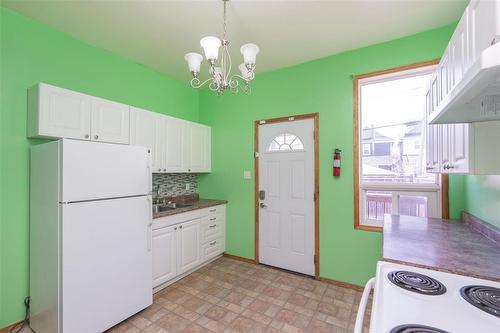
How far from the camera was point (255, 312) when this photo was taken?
2221mm

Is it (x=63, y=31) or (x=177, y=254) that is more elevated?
(x=63, y=31)

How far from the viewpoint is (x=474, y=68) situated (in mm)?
677

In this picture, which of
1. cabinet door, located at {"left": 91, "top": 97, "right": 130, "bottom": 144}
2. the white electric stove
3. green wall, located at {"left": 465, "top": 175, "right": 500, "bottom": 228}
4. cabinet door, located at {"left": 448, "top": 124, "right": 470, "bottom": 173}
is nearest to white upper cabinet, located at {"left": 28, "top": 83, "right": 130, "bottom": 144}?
cabinet door, located at {"left": 91, "top": 97, "right": 130, "bottom": 144}

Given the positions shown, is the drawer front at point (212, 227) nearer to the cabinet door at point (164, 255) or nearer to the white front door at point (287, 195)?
the cabinet door at point (164, 255)

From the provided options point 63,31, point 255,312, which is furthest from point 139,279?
point 63,31

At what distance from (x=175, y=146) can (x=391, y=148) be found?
8.73 feet

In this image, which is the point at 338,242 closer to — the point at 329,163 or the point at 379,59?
the point at 329,163

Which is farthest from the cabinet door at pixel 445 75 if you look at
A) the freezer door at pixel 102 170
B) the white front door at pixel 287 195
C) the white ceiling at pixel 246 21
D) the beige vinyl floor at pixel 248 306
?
the freezer door at pixel 102 170

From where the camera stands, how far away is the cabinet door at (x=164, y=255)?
8.23ft

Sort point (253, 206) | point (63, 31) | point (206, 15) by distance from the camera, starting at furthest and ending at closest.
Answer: point (253, 206), point (63, 31), point (206, 15)

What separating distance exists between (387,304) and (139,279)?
2087mm

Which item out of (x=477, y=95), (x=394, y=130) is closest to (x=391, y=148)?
(x=394, y=130)

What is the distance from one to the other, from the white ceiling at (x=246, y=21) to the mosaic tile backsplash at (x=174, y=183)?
164cm

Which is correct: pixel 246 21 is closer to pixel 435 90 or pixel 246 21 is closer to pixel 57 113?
pixel 435 90
